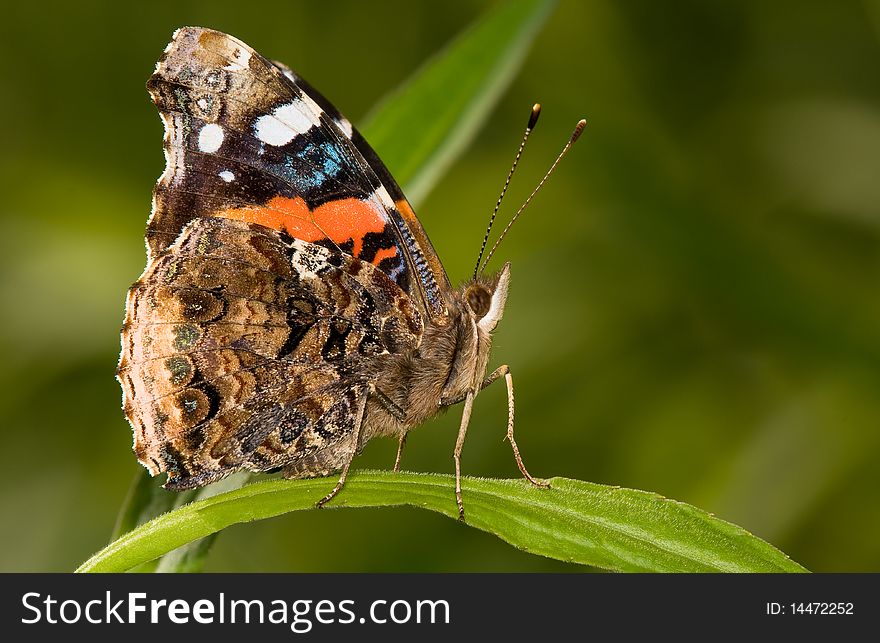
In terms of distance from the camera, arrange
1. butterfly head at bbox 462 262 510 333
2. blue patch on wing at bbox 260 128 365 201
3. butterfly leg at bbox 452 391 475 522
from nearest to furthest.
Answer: butterfly leg at bbox 452 391 475 522 → blue patch on wing at bbox 260 128 365 201 → butterfly head at bbox 462 262 510 333

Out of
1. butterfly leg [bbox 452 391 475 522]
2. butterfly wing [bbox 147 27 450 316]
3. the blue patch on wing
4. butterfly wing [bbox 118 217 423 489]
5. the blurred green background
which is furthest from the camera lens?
the blurred green background

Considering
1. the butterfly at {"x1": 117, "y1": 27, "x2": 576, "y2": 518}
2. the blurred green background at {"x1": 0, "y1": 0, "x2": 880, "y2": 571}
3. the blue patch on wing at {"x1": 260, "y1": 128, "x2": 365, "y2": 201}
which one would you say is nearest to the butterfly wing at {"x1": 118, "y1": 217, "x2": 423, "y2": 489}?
the butterfly at {"x1": 117, "y1": 27, "x2": 576, "y2": 518}

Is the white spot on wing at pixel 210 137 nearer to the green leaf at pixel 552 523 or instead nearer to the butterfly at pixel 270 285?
the butterfly at pixel 270 285

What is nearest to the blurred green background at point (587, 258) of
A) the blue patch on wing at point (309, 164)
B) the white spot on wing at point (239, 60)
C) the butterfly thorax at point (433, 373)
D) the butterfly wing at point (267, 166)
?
the butterfly thorax at point (433, 373)

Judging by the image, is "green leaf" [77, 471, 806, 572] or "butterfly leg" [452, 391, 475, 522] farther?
"butterfly leg" [452, 391, 475, 522]

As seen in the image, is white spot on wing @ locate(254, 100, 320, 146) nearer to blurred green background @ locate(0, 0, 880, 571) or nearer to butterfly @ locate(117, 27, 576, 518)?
butterfly @ locate(117, 27, 576, 518)

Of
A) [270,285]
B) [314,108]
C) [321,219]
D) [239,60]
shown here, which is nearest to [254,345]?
[270,285]
